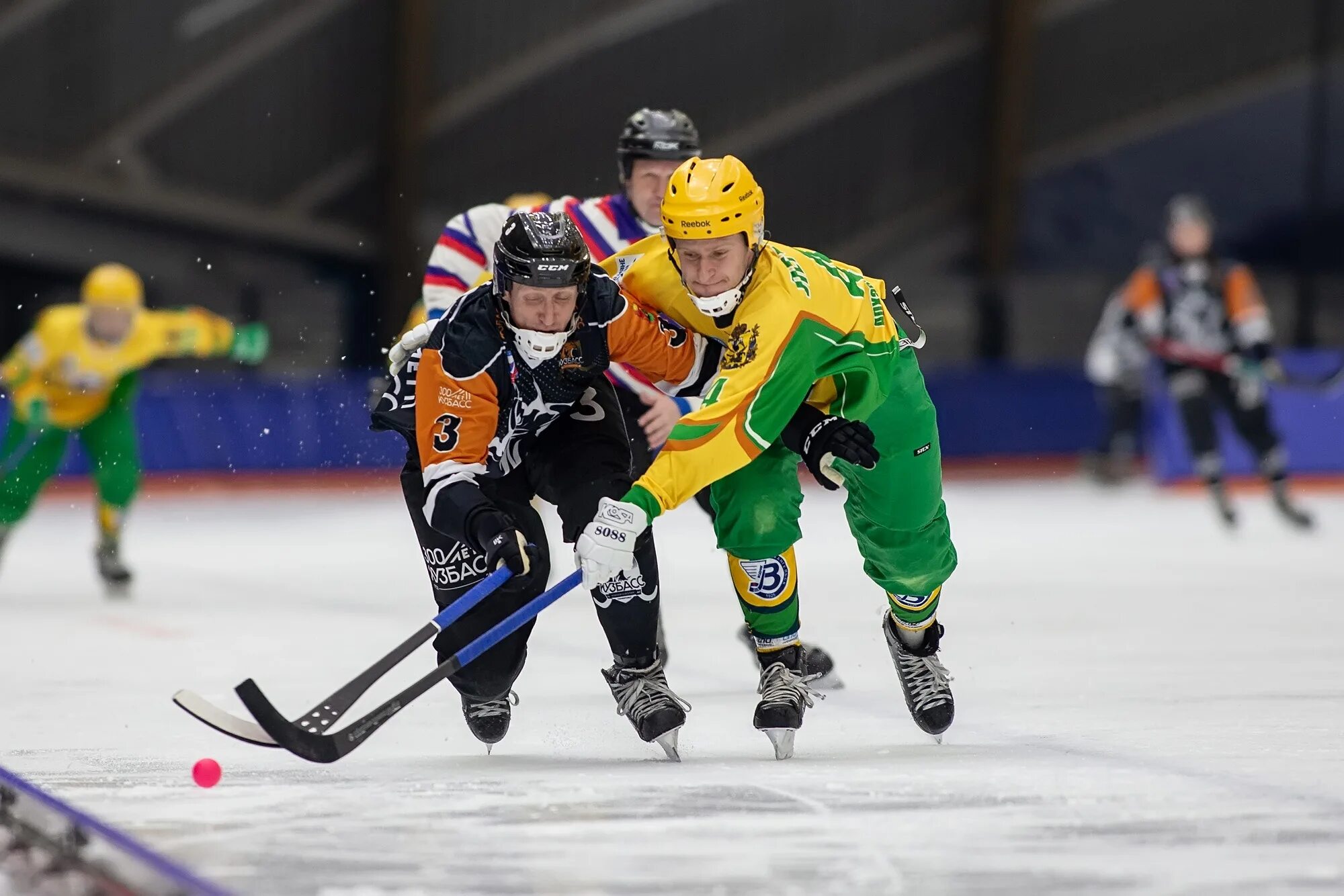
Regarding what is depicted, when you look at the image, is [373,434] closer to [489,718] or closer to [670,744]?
[489,718]

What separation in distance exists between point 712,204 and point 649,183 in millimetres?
1376

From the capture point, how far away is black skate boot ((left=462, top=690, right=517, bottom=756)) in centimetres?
420

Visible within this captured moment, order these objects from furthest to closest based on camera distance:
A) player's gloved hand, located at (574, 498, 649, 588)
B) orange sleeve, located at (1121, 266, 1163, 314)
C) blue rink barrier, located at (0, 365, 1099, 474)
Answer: blue rink barrier, located at (0, 365, 1099, 474), orange sleeve, located at (1121, 266, 1163, 314), player's gloved hand, located at (574, 498, 649, 588)

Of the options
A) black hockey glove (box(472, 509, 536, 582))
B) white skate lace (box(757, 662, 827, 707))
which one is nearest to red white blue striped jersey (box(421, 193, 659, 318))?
black hockey glove (box(472, 509, 536, 582))

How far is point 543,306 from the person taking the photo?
3.88 metres

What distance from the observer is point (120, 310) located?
789 centimetres

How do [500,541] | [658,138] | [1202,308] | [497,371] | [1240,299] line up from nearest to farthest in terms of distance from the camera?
[500,541]
[497,371]
[658,138]
[1240,299]
[1202,308]

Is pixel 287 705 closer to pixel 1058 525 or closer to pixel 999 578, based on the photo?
pixel 999 578

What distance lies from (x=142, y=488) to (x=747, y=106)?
632 cm

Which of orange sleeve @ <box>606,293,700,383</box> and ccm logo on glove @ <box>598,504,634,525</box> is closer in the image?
ccm logo on glove @ <box>598,504,634,525</box>

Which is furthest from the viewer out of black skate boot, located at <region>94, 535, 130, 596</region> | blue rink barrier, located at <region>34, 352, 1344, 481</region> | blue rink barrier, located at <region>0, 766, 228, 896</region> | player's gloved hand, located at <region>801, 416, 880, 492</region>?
blue rink barrier, located at <region>34, 352, 1344, 481</region>

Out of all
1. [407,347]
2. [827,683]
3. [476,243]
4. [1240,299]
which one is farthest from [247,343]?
[1240,299]

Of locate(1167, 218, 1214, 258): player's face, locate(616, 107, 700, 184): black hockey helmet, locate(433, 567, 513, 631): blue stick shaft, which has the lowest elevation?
locate(433, 567, 513, 631): blue stick shaft

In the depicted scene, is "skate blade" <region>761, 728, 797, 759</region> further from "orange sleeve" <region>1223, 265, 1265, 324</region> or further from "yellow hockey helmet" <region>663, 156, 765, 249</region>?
"orange sleeve" <region>1223, 265, 1265, 324</region>
